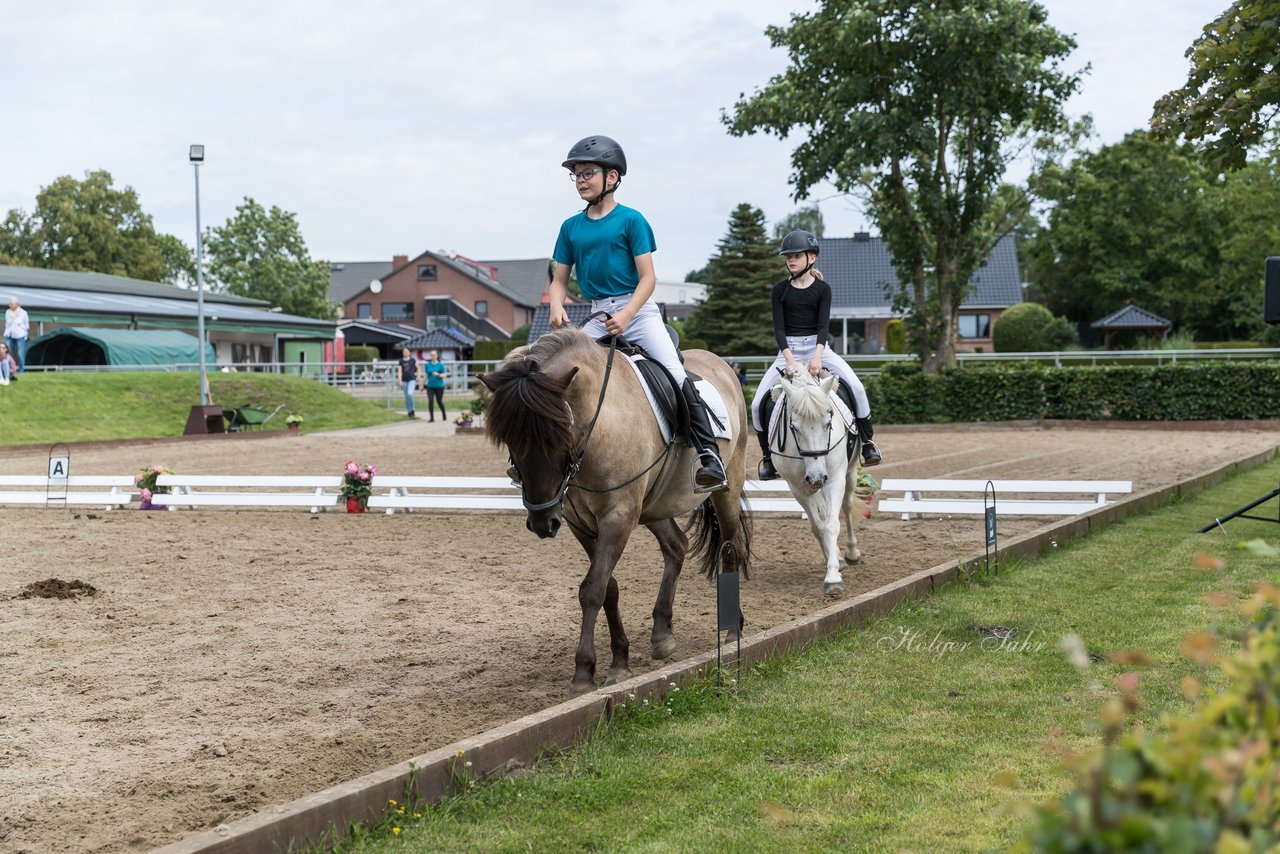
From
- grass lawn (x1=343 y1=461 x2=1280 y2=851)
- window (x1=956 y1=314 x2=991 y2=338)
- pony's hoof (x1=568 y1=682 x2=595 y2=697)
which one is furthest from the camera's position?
window (x1=956 y1=314 x2=991 y2=338)

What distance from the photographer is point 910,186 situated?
33750mm

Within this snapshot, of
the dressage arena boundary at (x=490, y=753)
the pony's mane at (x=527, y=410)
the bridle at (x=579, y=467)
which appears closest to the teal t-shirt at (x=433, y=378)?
the dressage arena boundary at (x=490, y=753)

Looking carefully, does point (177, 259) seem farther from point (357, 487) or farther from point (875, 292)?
point (357, 487)

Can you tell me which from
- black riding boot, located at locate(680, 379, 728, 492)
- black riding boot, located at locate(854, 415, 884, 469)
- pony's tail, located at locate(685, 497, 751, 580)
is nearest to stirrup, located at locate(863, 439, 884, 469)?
black riding boot, located at locate(854, 415, 884, 469)

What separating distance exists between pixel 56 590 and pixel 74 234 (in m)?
79.9

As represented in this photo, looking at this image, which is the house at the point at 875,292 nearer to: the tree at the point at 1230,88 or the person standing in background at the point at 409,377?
the person standing in background at the point at 409,377

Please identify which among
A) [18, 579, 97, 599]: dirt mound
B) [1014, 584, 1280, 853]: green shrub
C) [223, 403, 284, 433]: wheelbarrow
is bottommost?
[18, 579, 97, 599]: dirt mound

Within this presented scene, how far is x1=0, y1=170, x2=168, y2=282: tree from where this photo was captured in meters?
80.6

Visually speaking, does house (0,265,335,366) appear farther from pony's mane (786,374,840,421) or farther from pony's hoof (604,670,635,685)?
pony's hoof (604,670,635,685)

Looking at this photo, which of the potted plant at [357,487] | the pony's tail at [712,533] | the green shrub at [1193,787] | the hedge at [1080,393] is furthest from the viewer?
the hedge at [1080,393]

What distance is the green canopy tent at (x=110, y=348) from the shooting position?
42.3m

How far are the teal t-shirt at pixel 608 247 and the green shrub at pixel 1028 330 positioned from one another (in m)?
55.0

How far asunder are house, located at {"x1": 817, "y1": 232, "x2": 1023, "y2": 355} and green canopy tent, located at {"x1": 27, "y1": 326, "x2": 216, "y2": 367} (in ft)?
114

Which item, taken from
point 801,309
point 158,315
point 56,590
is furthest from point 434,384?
point 801,309
